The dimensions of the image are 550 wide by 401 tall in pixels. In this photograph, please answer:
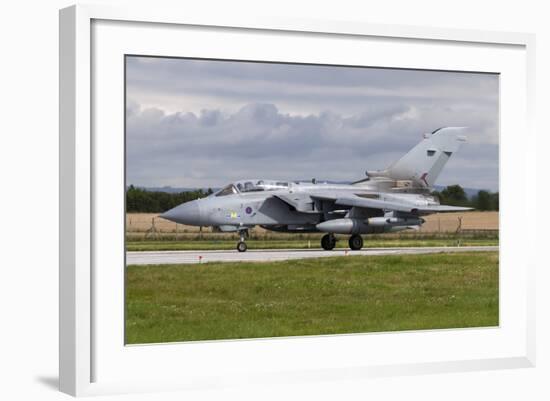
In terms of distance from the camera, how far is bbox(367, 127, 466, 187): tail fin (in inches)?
497

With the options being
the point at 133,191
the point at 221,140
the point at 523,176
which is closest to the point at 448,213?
the point at 523,176

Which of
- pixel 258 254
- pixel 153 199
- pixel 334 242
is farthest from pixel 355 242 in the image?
pixel 153 199

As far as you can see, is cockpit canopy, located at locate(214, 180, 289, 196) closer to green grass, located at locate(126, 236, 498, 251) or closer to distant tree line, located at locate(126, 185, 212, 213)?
green grass, located at locate(126, 236, 498, 251)

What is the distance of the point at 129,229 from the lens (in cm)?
1016

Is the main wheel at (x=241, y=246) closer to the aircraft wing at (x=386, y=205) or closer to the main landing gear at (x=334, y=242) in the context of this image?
the main landing gear at (x=334, y=242)

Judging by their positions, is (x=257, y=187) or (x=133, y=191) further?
(x=257, y=187)

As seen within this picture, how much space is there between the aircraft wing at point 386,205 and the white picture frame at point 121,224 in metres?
2.66

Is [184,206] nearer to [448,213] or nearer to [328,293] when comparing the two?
[328,293]

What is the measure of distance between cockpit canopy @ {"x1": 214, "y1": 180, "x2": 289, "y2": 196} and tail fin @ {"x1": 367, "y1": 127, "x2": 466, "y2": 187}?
76.3 inches

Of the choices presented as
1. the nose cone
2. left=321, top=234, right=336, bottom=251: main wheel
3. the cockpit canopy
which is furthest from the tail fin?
the nose cone

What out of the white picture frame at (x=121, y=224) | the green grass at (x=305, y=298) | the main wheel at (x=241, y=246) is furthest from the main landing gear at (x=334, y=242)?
the white picture frame at (x=121, y=224)

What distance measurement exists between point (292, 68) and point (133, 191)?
2.61m

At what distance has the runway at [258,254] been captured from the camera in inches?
434

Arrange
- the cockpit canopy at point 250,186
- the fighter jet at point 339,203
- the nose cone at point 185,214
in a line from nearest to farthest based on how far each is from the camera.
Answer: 1. the nose cone at point 185,214
2. the fighter jet at point 339,203
3. the cockpit canopy at point 250,186
